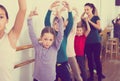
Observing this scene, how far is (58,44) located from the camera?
3.21m

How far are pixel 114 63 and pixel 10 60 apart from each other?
16.5 ft

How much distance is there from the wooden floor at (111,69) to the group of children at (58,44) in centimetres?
49

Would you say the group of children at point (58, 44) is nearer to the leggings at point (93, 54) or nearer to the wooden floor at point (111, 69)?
the leggings at point (93, 54)

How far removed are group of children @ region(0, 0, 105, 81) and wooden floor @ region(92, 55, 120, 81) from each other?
1.61ft

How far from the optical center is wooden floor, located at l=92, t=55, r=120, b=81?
5.42 meters

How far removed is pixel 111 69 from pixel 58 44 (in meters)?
3.35

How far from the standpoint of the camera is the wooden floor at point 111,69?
17.8ft

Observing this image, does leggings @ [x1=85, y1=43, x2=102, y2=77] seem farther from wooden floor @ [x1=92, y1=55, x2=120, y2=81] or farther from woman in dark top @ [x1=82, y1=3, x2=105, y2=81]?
wooden floor @ [x1=92, y1=55, x2=120, y2=81]

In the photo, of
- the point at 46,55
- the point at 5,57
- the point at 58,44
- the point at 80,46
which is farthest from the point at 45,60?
the point at 80,46

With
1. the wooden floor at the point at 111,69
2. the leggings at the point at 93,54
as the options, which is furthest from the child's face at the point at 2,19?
the wooden floor at the point at 111,69

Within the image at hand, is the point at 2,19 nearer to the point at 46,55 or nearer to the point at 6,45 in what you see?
the point at 6,45

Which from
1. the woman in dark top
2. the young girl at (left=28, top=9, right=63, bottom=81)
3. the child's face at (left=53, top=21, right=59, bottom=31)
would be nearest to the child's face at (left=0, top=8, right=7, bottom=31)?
the young girl at (left=28, top=9, right=63, bottom=81)

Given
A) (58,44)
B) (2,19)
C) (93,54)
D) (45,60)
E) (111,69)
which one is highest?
(2,19)

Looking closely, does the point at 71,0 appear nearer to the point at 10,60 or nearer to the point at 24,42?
the point at 24,42
